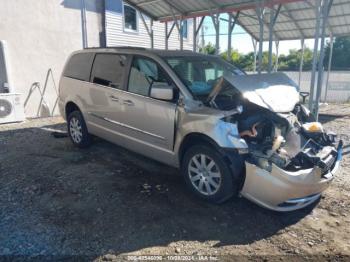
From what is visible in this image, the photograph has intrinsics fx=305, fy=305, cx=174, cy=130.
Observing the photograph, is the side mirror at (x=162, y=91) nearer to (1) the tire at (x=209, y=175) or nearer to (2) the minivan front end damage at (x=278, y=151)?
(2) the minivan front end damage at (x=278, y=151)

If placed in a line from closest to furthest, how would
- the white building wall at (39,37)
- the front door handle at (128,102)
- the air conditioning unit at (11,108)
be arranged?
the front door handle at (128,102), the air conditioning unit at (11,108), the white building wall at (39,37)

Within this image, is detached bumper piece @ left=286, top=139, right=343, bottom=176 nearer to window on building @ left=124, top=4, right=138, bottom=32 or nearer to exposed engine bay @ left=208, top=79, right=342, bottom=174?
exposed engine bay @ left=208, top=79, right=342, bottom=174

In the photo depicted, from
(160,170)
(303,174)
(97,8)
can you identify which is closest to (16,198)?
(160,170)

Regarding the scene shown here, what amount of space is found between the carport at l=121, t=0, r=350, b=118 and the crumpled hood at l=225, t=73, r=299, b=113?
3.17m

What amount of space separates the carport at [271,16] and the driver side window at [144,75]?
413 cm

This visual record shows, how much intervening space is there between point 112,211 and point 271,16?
261 inches

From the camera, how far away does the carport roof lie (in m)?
8.35

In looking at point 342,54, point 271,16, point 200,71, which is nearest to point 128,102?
point 200,71

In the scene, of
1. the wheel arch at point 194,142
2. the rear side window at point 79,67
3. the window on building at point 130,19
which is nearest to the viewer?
the wheel arch at point 194,142

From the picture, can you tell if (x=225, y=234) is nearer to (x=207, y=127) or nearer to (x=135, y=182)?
(x=207, y=127)

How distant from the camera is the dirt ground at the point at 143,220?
2.88 meters

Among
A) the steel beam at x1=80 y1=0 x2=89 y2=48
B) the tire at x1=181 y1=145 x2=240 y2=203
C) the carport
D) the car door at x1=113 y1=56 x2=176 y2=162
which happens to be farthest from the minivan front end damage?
the steel beam at x1=80 y1=0 x2=89 y2=48

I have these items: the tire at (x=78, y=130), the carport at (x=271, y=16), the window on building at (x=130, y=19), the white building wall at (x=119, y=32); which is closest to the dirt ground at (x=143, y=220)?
the tire at (x=78, y=130)

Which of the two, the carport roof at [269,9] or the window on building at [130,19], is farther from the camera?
the window on building at [130,19]
